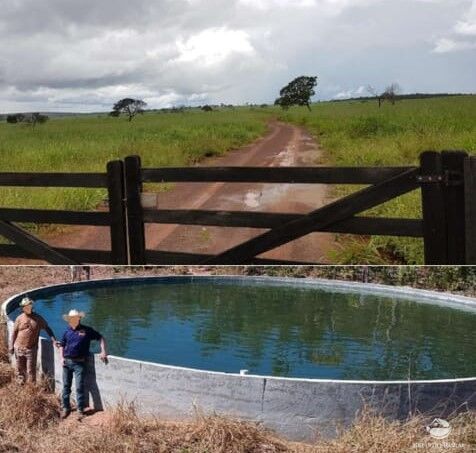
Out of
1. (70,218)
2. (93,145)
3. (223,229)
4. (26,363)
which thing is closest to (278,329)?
(93,145)

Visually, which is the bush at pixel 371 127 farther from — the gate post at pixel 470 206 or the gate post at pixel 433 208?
the gate post at pixel 470 206

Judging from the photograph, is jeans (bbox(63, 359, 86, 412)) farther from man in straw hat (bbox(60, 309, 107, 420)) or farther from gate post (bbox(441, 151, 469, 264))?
gate post (bbox(441, 151, 469, 264))

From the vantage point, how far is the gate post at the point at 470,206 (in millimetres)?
3607

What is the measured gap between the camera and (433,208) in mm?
3744

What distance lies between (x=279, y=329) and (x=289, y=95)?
167 inches

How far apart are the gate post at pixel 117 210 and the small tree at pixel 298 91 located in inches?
44.2

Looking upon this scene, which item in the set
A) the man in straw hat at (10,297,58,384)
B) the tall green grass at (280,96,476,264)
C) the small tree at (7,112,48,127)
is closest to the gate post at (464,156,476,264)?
the tall green grass at (280,96,476,264)

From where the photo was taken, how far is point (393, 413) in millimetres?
4094

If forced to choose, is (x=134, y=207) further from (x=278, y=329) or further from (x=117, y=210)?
(x=278, y=329)

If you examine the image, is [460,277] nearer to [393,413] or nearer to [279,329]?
[393,413]

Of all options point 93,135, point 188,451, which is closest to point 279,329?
point 93,135

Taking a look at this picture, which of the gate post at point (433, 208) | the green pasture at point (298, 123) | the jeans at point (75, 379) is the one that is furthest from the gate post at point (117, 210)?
the gate post at point (433, 208)

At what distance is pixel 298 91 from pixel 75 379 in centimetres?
253

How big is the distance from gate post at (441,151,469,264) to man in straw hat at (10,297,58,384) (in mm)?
2879
